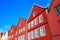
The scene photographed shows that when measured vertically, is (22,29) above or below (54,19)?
above

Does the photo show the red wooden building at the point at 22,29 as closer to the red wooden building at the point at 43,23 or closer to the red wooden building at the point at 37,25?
the red wooden building at the point at 43,23

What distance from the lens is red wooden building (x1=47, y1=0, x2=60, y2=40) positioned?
61.1 ft

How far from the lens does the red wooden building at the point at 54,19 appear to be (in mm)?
18609

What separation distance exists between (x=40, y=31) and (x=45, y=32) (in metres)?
1.98

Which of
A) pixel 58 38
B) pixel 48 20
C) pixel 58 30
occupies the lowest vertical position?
pixel 58 38

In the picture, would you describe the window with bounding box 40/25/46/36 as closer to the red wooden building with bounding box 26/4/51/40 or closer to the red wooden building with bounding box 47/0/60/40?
the red wooden building with bounding box 26/4/51/40

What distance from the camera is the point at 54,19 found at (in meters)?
19.4

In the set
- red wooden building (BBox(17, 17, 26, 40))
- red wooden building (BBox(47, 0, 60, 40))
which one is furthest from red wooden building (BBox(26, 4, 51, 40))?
red wooden building (BBox(17, 17, 26, 40))

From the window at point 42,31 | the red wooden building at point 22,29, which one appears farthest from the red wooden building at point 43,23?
the red wooden building at point 22,29

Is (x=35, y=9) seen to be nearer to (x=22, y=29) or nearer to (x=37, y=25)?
(x=37, y=25)

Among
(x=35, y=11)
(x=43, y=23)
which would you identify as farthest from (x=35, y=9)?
(x=43, y=23)

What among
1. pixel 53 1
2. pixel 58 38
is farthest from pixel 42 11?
pixel 58 38

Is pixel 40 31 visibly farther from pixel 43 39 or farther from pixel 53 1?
pixel 53 1

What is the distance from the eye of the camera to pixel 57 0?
19.5m
